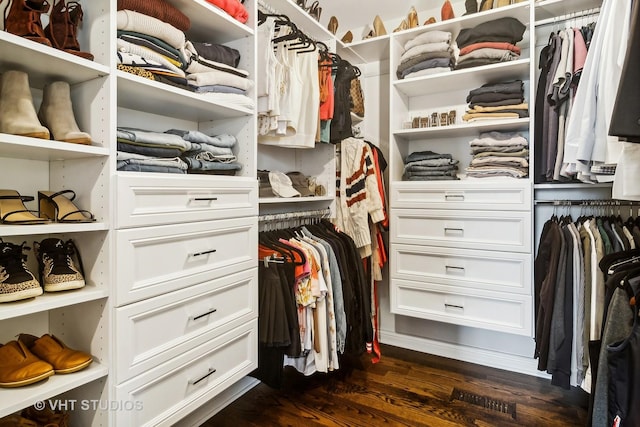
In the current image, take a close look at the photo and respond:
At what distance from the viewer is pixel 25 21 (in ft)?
3.33

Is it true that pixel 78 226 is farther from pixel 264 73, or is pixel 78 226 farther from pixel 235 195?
pixel 264 73

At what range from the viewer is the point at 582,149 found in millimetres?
1282

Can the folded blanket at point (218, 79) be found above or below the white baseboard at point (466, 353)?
above

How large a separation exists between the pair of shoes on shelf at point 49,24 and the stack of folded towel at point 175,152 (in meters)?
0.28

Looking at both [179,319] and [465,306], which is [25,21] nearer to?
[179,319]

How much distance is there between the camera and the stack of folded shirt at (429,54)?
7.37 feet

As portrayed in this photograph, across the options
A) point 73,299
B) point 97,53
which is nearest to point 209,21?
point 97,53

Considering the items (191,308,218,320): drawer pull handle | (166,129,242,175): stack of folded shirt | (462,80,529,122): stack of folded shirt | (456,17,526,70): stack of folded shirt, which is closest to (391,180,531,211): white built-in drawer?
(462,80,529,122): stack of folded shirt

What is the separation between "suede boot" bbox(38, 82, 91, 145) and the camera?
1.08 metres

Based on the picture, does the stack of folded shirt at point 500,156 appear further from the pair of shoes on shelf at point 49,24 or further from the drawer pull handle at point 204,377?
the pair of shoes on shelf at point 49,24

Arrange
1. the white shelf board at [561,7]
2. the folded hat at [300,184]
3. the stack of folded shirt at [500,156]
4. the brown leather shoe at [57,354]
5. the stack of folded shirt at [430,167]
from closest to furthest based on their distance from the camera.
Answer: the brown leather shoe at [57,354] < the white shelf board at [561,7] < the stack of folded shirt at [500,156] < the folded hat at [300,184] < the stack of folded shirt at [430,167]

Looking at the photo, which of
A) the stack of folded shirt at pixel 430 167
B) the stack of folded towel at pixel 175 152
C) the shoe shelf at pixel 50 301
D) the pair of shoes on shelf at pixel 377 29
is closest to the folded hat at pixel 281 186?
the stack of folded towel at pixel 175 152

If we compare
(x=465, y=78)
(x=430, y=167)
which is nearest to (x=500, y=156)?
(x=430, y=167)

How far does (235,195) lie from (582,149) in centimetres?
128
